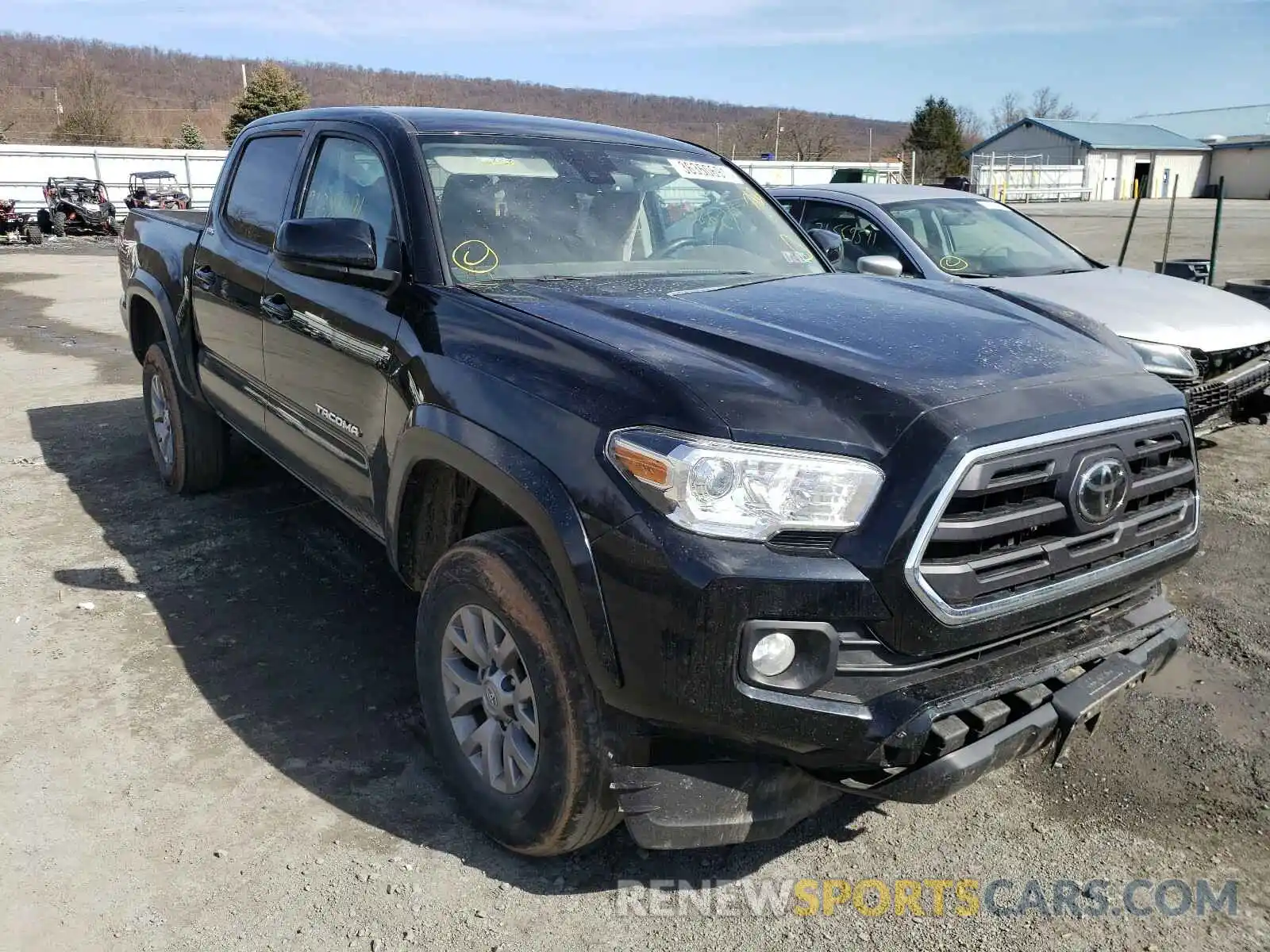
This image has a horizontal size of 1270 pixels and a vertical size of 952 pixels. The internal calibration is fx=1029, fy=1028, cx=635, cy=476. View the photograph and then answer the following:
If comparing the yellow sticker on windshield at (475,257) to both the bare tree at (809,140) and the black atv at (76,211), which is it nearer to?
the black atv at (76,211)

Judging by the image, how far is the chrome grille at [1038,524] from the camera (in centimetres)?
225

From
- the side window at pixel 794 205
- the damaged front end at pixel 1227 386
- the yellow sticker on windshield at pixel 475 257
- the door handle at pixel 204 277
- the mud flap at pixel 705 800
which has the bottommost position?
the mud flap at pixel 705 800

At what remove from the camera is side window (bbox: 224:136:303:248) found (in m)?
4.30

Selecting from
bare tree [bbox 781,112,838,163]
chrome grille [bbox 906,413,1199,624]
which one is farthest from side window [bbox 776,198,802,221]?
bare tree [bbox 781,112,838,163]

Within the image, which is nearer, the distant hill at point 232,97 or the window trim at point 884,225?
the window trim at point 884,225

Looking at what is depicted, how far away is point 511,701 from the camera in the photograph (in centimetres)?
270

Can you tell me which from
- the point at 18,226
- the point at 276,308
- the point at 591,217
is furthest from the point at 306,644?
the point at 18,226

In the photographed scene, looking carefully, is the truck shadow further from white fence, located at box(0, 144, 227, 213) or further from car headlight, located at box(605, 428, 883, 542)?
white fence, located at box(0, 144, 227, 213)

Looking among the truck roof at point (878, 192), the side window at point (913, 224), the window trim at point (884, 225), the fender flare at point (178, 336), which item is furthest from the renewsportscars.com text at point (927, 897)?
the truck roof at point (878, 192)

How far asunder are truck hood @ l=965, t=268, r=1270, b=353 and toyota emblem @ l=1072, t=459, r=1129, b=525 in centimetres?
348

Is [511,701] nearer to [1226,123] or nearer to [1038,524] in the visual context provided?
[1038,524]

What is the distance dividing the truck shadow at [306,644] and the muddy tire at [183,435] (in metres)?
0.13

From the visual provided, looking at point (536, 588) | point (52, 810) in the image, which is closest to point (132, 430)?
point (52, 810)

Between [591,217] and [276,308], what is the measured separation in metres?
1.32
